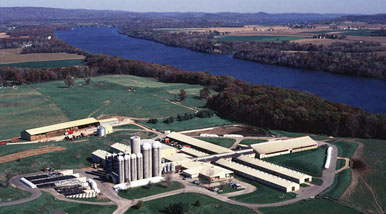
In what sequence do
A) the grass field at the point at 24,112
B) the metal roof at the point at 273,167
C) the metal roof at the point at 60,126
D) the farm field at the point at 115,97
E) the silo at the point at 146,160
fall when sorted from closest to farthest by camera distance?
the silo at the point at 146,160 → the metal roof at the point at 273,167 → the metal roof at the point at 60,126 → the grass field at the point at 24,112 → the farm field at the point at 115,97

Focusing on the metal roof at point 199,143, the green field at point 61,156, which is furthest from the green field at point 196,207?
the green field at point 61,156

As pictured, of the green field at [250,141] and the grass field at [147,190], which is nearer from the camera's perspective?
the grass field at [147,190]

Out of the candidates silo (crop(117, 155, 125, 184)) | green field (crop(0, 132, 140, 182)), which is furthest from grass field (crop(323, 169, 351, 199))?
green field (crop(0, 132, 140, 182))

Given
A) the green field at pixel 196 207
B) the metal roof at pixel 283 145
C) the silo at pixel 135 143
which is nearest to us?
the green field at pixel 196 207

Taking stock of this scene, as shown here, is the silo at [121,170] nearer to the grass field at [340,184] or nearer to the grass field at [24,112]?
the grass field at [340,184]

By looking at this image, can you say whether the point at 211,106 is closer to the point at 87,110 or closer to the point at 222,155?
the point at 87,110

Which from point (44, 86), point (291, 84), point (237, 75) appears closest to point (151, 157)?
point (44, 86)

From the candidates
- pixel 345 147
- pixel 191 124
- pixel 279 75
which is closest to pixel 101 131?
pixel 191 124
